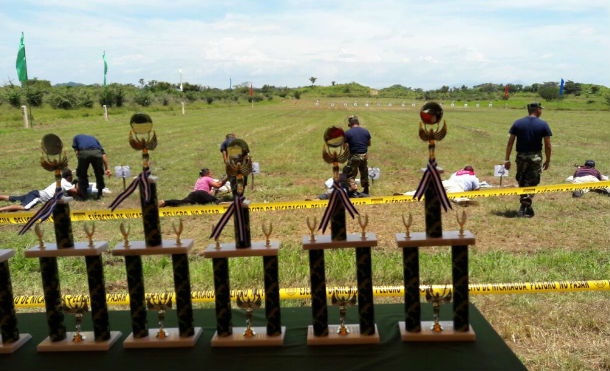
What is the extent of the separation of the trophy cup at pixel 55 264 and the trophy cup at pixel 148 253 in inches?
7.3

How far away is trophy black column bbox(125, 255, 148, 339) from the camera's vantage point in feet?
10.4

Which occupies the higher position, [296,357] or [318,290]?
[318,290]

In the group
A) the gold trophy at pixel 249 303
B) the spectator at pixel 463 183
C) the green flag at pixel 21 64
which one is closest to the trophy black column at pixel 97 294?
the gold trophy at pixel 249 303

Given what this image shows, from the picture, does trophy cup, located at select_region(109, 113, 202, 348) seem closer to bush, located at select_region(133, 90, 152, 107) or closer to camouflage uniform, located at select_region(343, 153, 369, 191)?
camouflage uniform, located at select_region(343, 153, 369, 191)

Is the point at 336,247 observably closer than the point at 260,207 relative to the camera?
Yes

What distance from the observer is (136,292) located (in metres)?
3.20

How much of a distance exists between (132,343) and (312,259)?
136cm

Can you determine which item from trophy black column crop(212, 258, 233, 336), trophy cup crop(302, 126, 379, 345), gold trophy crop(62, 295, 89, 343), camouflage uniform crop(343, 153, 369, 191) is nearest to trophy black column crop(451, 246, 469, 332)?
trophy cup crop(302, 126, 379, 345)

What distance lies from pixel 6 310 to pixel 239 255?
1.69 metres

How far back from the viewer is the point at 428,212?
3107 millimetres

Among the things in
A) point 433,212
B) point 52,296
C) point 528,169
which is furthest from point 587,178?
point 52,296

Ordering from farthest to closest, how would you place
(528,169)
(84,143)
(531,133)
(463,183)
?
(84,143)
(463,183)
(528,169)
(531,133)

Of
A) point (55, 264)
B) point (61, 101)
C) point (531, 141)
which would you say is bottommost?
point (55, 264)

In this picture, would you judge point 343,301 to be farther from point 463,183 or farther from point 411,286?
point 463,183
